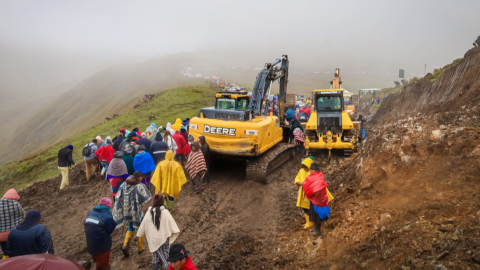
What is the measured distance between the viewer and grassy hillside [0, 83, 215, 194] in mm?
18828

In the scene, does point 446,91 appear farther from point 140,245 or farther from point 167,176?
point 140,245

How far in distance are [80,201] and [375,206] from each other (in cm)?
878

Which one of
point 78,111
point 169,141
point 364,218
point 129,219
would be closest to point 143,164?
point 169,141

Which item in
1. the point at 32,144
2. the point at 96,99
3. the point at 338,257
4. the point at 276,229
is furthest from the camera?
the point at 96,99

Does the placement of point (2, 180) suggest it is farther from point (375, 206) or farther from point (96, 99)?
point (96, 99)

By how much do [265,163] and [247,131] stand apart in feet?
4.03

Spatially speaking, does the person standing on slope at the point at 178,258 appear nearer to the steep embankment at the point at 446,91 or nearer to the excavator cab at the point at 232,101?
the excavator cab at the point at 232,101

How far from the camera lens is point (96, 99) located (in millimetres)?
70562

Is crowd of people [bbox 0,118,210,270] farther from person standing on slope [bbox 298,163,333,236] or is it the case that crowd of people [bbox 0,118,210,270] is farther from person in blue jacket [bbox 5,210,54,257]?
person standing on slope [bbox 298,163,333,236]

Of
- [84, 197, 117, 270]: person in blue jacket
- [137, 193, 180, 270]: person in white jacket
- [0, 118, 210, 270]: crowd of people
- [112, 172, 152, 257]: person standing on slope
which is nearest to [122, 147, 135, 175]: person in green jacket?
[0, 118, 210, 270]: crowd of people

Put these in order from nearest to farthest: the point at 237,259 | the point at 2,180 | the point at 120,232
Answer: the point at 237,259 < the point at 120,232 < the point at 2,180

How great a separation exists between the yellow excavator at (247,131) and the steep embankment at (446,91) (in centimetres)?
593

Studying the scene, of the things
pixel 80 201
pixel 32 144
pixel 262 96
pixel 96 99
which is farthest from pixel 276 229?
pixel 96 99

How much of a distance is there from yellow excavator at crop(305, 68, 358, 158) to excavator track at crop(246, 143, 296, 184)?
185 cm
